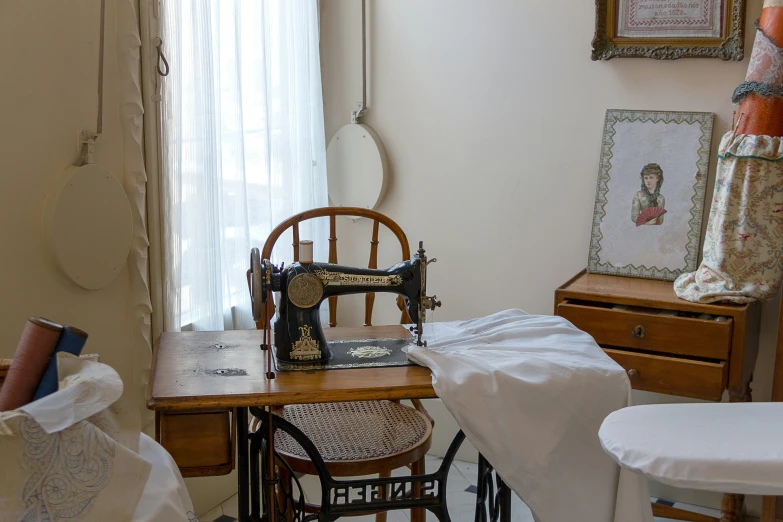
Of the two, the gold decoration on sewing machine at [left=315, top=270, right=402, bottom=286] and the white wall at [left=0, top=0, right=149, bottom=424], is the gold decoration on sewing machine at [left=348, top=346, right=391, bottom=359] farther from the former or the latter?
the white wall at [left=0, top=0, right=149, bottom=424]

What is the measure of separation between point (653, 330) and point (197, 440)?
51.3 inches

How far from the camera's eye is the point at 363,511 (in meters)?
1.81

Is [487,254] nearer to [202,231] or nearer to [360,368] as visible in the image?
[202,231]

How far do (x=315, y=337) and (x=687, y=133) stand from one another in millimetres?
1478

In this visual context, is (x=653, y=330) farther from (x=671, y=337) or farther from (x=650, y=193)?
(x=650, y=193)

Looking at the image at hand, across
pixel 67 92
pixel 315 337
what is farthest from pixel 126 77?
pixel 315 337

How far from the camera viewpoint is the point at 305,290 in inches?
68.7


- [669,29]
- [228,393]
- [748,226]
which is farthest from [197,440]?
[669,29]

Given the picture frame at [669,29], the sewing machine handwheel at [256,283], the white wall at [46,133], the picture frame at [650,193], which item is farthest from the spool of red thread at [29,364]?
the picture frame at [669,29]

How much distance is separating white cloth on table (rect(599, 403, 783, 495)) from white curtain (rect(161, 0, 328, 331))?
5.02ft

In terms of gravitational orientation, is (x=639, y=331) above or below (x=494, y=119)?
below

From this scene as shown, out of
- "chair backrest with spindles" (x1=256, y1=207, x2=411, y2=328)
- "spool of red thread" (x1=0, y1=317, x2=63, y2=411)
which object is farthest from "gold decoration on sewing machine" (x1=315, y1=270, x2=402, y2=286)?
"spool of red thread" (x1=0, y1=317, x2=63, y2=411)

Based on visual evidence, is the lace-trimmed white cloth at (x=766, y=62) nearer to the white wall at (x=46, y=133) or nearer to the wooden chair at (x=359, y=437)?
the wooden chair at (x=359, y=437)

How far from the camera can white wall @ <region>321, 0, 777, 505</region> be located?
271 centimetres
